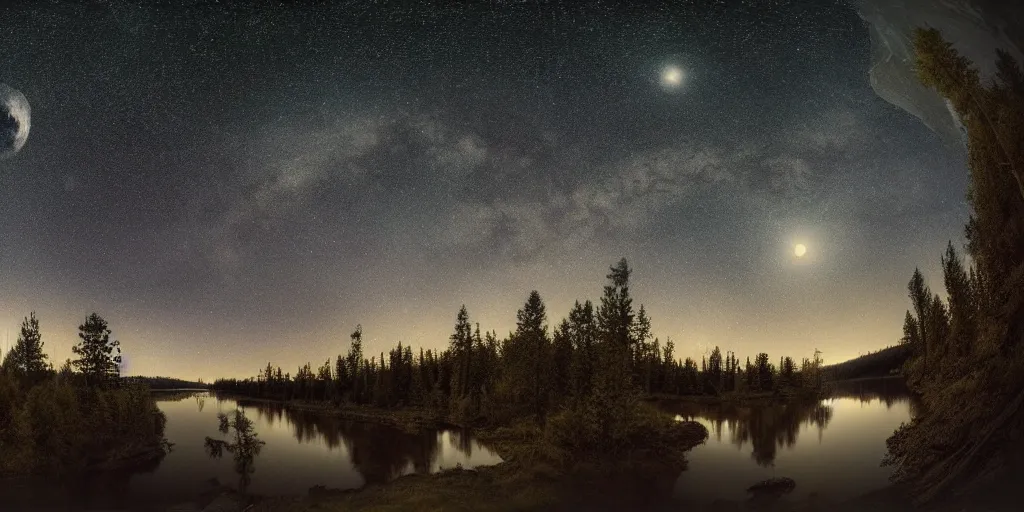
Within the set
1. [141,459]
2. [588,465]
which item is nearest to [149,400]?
[141,459]

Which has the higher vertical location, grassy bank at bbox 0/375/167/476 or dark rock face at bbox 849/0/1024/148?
dark rock face at bbox 849/0/1024/148

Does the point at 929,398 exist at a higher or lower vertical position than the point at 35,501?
higher

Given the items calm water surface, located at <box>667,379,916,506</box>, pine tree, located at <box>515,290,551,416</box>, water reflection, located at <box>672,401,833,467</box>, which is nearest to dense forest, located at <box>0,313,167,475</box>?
pine tree, located at <box>515,290,551,416</box>

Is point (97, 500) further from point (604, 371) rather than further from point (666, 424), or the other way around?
point (666, 424)

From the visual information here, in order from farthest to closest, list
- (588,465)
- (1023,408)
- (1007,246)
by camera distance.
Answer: (588,465), (1007,246), (1023,408)

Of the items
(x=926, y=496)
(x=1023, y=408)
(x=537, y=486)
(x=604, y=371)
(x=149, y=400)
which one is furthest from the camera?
(x=149, y=400)

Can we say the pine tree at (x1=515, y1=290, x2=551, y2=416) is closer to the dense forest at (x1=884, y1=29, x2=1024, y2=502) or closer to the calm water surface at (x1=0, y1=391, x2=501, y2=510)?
the calm water surface at (x1=0, y1=391, x2=501, y2=510)

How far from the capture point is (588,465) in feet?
58.3

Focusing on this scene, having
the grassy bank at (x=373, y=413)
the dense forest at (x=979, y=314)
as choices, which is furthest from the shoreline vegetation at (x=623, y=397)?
the grassy bank at (x=373, y=413)

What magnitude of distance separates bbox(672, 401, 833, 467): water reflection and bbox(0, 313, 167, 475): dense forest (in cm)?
2756

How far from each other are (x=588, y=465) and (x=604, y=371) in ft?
12.8

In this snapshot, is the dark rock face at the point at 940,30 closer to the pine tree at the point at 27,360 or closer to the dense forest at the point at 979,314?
the dense forest at the point at 979,314

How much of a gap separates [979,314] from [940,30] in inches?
340

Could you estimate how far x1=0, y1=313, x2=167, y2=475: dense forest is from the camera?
21297 mm
